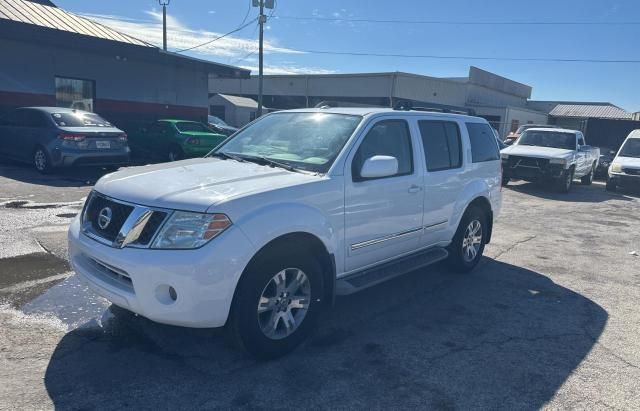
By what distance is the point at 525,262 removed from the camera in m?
6.59

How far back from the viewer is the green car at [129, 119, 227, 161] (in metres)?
14.2

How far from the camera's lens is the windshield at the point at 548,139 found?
590 inches

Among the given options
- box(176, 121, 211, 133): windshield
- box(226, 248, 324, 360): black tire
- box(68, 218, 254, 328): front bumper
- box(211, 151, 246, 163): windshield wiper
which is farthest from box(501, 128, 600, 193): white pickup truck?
box(68, 218, 254, 328): front bumper

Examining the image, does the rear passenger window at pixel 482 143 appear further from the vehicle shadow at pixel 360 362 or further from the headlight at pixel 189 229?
the headlight at pixel 189 229

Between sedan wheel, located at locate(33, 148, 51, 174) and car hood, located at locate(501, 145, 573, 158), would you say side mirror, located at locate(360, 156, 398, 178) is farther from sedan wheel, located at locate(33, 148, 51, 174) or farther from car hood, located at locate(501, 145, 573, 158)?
car hood, located at locate(501, 145, 573, 158)

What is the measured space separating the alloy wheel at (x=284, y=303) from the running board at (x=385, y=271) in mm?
369

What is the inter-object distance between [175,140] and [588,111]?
136ft

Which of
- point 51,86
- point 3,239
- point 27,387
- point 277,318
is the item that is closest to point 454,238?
point 277,318

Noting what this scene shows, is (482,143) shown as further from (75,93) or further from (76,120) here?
(75,93)

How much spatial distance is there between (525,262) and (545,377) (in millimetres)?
3344

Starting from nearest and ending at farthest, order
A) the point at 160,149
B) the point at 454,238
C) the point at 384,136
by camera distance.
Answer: the point at 384,136 → the point at 454,238 → the point at 160,149

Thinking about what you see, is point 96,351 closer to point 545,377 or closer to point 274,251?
point 274,251

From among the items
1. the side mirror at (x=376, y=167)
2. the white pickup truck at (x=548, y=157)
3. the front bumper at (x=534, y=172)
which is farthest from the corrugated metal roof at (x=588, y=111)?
the side mirror at (x=376, y=167)

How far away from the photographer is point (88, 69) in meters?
17.1
